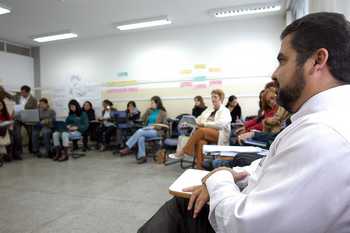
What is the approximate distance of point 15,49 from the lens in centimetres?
754

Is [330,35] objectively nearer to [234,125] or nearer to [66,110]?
[234,125]

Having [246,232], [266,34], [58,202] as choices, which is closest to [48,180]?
[58,202]

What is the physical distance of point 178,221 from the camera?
1026 mm

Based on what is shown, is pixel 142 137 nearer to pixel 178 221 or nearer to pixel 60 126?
pixel 60 126

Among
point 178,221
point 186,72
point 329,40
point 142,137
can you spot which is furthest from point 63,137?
point 329,40

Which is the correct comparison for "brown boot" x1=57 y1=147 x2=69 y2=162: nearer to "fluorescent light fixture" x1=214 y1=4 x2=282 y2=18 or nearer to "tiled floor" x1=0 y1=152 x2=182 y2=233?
"tiled floor" x1=0 y1=152 x2=182 y2=233

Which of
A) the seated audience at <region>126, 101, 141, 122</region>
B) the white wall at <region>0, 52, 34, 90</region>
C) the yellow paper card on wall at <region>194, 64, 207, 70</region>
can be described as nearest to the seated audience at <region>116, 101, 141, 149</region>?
the seated audience at <region>126, 101, 141, 122</region>

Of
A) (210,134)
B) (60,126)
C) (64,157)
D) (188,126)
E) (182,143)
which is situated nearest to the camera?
(210,134)

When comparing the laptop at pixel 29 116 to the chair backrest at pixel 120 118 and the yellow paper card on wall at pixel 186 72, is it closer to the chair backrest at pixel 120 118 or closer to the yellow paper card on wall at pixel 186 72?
the chair backrest at pixel 120 118

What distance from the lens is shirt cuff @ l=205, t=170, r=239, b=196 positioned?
91 cm

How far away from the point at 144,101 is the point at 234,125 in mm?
2748

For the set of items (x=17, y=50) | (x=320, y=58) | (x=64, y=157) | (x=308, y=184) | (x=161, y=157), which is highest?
(x=17, y=50)

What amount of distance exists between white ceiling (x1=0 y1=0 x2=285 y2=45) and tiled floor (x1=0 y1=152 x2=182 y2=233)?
2938 millimetres

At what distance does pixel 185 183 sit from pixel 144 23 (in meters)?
5.42
